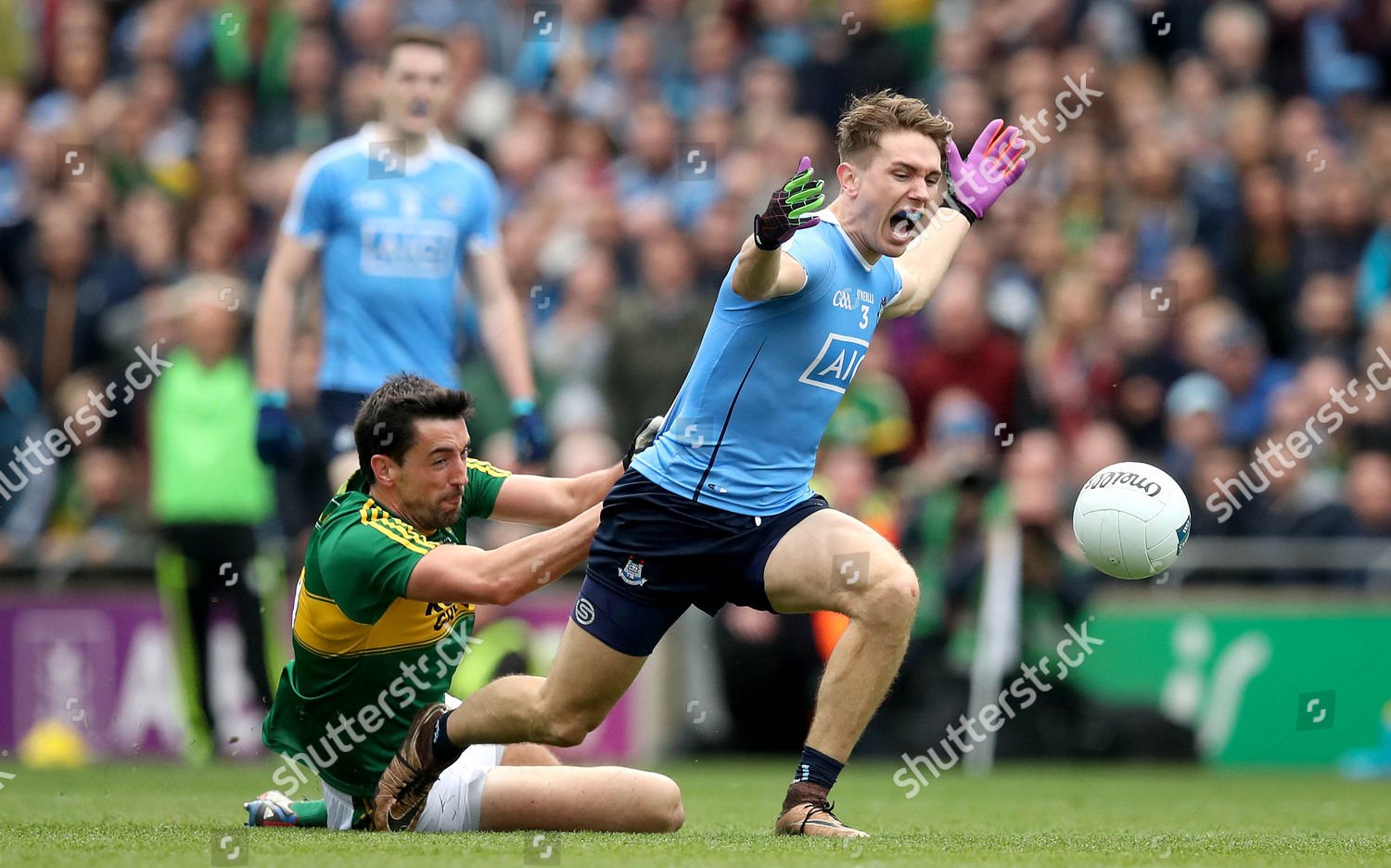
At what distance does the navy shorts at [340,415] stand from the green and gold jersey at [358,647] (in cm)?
174

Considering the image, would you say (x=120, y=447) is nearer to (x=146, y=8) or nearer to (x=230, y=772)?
(x=230, y=772)

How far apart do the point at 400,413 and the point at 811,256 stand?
1.43 meters

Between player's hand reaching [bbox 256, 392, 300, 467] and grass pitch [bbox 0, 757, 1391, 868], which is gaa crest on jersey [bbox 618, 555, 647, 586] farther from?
player's hand reaching [bbox 256, 392, 300, 467]

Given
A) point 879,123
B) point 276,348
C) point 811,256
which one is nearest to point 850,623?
point 811,256

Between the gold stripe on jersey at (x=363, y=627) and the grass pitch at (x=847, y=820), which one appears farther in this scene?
the gold stripe on jersey at (x=363, y=627)

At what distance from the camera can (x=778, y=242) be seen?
5402 mm

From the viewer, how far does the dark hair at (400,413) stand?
19.0 ft

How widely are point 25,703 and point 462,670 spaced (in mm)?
3043

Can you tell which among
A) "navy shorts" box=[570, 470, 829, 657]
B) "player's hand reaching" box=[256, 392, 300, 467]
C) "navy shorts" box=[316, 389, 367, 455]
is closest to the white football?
"navy shorts" box=[570, 470, 829, 657]

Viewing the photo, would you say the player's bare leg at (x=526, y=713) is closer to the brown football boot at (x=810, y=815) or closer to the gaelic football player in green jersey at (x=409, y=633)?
the gaelic football player in green jersey at (x=409, y=633)

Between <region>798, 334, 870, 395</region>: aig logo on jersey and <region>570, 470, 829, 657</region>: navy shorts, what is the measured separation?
1.59 ft

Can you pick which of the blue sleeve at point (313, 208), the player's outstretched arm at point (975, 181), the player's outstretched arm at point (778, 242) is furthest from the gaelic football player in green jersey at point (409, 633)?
the blue sleeve at point (313, 208)

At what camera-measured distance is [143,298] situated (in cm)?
1177

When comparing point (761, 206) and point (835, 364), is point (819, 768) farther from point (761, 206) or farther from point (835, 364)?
point (761, 206)
